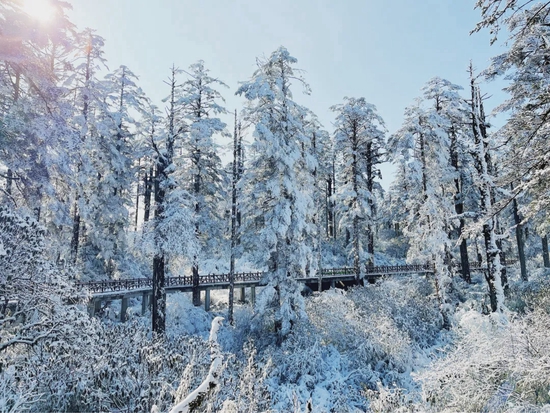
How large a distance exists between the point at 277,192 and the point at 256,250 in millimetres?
3548

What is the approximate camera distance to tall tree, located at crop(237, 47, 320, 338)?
634 inches

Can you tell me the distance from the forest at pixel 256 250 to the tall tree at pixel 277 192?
0.32 ft

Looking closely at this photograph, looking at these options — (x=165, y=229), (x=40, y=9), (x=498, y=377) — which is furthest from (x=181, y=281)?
(x=498, y=377)

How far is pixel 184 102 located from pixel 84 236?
1119cm

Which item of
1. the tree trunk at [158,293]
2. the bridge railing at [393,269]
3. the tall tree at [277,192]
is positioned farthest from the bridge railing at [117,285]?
the bridge railing at [393,269]

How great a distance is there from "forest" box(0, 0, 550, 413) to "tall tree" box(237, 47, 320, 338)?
3.8 inches

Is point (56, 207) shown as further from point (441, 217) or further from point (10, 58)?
point (441, 217)

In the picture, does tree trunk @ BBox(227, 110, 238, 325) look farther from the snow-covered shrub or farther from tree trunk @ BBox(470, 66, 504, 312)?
the snow-covered shrub

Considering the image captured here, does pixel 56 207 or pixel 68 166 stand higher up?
pixel 68 166

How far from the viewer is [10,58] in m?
9.38

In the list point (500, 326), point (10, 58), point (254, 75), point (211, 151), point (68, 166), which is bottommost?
point (500, 326)

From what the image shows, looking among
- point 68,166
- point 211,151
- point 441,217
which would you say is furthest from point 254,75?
point 441,217

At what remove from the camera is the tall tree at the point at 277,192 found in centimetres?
1609

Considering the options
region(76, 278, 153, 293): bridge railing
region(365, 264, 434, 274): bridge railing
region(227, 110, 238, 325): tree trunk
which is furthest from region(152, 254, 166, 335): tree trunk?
region(365, 264, 434, 274): bridge railing
